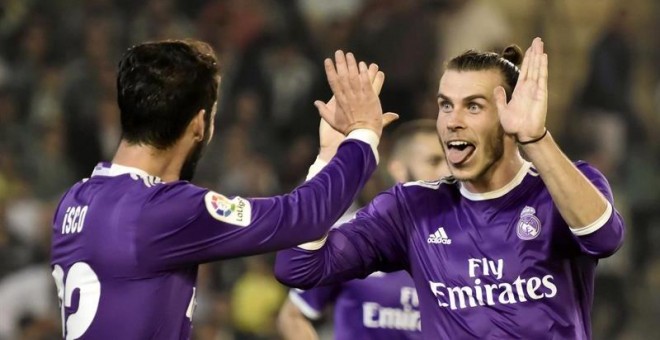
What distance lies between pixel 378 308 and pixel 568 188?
1.82 metres

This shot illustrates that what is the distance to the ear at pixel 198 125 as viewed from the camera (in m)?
3.12

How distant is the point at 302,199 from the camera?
10.2ft

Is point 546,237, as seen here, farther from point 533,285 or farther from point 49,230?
point 49,230

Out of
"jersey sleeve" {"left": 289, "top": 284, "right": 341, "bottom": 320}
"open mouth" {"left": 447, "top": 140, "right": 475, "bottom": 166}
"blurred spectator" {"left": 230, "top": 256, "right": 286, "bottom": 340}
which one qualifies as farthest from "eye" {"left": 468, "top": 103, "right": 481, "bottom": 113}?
"blurred spectator" {"left": 230, "top": 256, "right": 286, "bottom": 340}

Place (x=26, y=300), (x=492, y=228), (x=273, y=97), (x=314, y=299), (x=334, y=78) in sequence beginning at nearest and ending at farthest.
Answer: (x=334, y=78) → (x=492, y=228) → (x=314, y=299) → (x=26, y=300) → (x=273, y=97)

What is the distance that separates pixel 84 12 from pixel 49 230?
1.94 meters

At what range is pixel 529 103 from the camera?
3174mm

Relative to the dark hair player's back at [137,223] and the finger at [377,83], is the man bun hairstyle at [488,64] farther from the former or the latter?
the dark hair player's back at [137,223]

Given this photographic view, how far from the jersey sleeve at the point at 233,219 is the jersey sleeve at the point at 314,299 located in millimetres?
1894

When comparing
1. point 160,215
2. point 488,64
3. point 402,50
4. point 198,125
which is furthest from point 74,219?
point 402,50

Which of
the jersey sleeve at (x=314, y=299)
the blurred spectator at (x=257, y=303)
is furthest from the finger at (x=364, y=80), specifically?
the blurred spectator at (x=257, y=303)

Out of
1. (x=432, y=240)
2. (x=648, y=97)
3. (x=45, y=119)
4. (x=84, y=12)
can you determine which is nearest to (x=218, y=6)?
(x=84, y=12)

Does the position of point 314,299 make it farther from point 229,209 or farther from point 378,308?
point 229,209

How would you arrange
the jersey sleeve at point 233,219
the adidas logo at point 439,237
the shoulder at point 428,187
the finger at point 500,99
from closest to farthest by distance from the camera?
1. the jersey sleeve at point 233,219
2. the finger at point 500,99
3. the adidas logo at point 439,237
4. the shoulder at point 428,187
